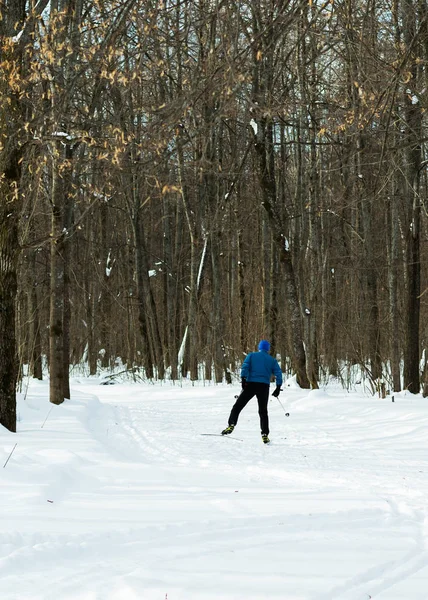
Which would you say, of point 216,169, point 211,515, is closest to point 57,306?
point 216,169

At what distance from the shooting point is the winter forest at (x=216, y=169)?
713 cm

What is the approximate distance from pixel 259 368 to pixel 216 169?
1139 centimetres

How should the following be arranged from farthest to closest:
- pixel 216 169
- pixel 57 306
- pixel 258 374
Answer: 1. pixel 216 169
2. pixel 57 306
3. pixel 258 374

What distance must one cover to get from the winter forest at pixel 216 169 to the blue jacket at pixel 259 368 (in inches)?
131

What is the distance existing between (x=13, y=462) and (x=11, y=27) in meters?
5.94

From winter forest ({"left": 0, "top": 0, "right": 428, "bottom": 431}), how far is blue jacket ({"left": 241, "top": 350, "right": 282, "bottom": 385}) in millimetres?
3335

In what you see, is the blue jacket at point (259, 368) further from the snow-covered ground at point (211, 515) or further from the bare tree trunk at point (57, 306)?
the bare tree trunk at point (57, 306)

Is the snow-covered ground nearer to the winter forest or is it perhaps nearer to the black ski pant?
the black ski pant

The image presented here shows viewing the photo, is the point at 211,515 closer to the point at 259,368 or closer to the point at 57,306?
the point at 259,368

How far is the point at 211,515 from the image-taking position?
585cm

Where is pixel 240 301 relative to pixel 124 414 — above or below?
above

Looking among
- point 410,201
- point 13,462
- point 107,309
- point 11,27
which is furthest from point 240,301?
point 13,462

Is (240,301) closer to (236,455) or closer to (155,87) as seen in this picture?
(155,87)

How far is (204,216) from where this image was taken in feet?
81.3
